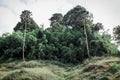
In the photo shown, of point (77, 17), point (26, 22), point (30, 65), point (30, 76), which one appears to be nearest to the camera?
point (30, 76)

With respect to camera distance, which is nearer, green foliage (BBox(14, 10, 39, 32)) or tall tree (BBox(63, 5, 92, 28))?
green foliage (BBox(14, 10, 39, 32))

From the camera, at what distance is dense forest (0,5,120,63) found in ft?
161

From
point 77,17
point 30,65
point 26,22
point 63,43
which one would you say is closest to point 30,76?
point 30,65

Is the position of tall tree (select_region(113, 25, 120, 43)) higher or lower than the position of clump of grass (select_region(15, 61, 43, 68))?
higher

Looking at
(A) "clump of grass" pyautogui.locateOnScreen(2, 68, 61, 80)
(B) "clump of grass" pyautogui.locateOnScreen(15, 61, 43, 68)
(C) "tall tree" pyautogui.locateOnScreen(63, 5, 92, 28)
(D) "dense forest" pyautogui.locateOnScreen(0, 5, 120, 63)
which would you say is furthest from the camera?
(C) "tall tree" pyautogui.locateOnScreen(63, 5, 92, 28)

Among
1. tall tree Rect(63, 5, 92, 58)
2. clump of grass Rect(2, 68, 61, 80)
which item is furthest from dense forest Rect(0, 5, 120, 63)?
clump of grass Rect(2, 68, 61, 80)

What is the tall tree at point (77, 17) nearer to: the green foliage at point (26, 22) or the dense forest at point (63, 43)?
the dense forest at point (63, 43)

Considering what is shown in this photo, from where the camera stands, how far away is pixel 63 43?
5250cm

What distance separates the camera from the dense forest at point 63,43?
1937 inches

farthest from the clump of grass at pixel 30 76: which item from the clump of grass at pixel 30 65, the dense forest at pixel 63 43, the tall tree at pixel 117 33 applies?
the tall tree at pixel 117 33

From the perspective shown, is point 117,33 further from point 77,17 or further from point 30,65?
point 30,65

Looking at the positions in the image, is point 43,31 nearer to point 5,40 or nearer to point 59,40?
point 59,40

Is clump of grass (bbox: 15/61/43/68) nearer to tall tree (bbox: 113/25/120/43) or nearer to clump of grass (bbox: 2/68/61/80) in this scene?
clump of grass (bbox: 2/68/61/80)

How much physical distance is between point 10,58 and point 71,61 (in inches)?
443
